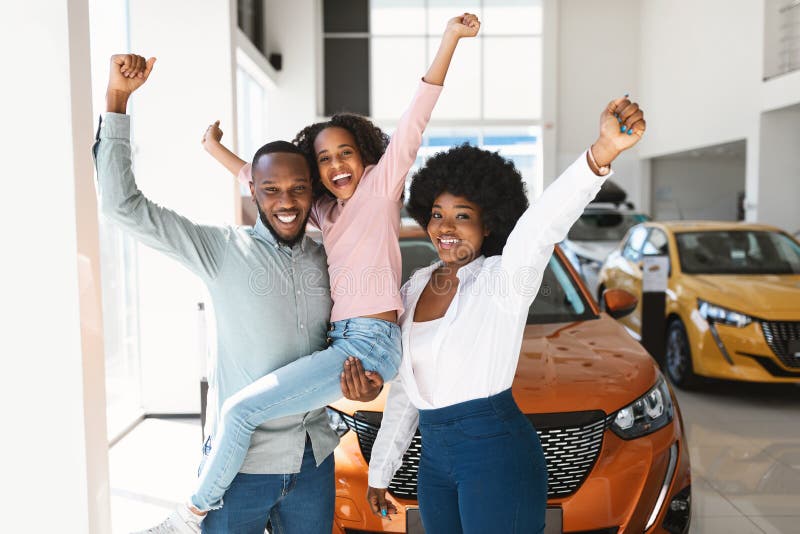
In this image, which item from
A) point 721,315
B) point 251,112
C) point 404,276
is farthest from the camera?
point 251,112

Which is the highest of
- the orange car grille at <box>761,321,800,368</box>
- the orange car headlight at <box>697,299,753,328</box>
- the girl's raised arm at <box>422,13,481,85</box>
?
the girl's raised arm at <box>422,13,481,85</box>

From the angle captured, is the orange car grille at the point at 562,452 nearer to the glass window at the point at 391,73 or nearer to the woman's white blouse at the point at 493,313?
the woman's white blouse at the point at 493,313

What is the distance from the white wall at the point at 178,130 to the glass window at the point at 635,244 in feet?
14.0

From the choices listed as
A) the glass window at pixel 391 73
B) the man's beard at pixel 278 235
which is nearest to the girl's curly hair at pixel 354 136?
the man's beard at pixel 278 235

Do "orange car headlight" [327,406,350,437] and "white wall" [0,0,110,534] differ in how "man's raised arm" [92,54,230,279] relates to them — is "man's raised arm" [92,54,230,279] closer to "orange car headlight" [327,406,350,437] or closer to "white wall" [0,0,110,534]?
"white wall" [0,0,110,534]

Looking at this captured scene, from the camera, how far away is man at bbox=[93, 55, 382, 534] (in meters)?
1.70

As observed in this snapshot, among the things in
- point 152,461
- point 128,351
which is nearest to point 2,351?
point 152,461

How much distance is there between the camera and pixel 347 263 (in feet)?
6.56

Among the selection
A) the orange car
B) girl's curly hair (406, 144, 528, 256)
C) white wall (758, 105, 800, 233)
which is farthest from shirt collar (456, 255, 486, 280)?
white wall (758, 105, 800, 233)

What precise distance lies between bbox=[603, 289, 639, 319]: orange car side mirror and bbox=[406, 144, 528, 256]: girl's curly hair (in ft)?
5.97

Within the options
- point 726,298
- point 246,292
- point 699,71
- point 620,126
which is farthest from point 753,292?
point 699,71

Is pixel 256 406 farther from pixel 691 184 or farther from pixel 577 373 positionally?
pixel 691 184

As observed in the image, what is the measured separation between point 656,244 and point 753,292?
1.41 meters

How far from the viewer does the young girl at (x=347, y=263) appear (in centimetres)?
174
